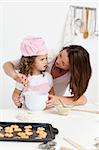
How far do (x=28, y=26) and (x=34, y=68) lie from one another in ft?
3.33

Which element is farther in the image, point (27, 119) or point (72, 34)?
point (72, 34)

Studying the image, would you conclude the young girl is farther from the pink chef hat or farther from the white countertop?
the white countertop

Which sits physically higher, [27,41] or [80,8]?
[80,8]

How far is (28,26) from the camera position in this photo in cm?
275

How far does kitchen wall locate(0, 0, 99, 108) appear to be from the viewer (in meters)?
2.72

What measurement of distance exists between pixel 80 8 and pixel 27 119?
169cm

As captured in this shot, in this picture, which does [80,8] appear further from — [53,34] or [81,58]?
[81,58]

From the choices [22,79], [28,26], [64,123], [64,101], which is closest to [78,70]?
[64,101]

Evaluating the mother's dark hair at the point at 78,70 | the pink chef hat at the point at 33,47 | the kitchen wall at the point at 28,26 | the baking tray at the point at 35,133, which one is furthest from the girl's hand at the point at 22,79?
the kitchen wall at the point at 28,26

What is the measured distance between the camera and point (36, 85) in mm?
1805

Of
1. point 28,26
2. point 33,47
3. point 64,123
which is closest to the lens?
point 64,123

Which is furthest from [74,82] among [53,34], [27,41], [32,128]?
[53,34]

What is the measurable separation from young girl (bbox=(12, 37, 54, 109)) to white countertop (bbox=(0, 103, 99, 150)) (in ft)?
0.90

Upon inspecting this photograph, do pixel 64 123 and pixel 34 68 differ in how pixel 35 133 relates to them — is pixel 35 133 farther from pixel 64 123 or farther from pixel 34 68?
pixel 34 68
